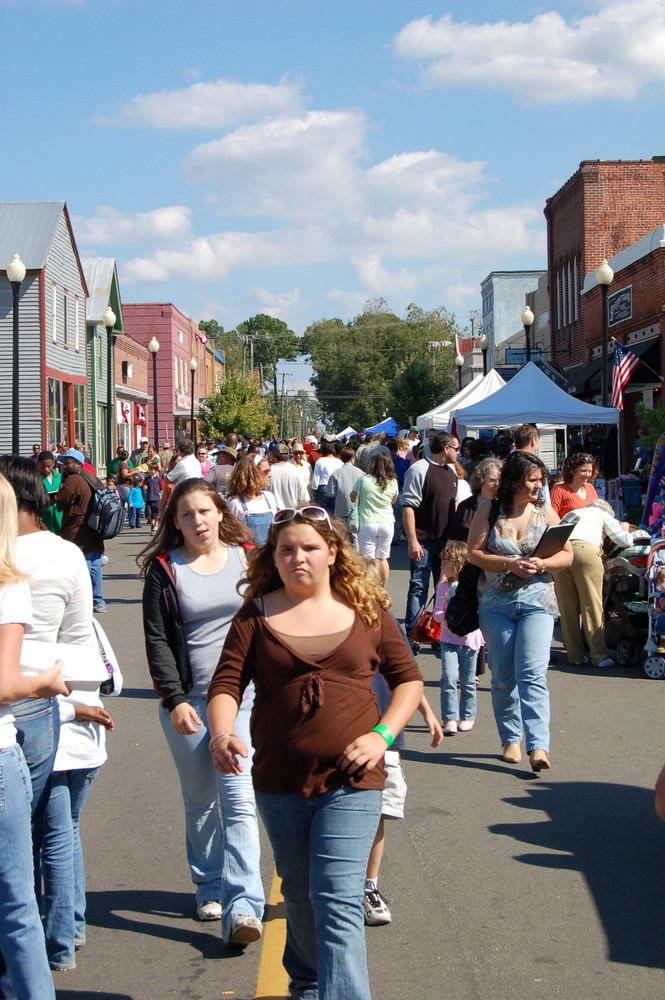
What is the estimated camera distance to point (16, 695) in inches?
124

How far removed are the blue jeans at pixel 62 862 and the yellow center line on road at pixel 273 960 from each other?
0.74 meters

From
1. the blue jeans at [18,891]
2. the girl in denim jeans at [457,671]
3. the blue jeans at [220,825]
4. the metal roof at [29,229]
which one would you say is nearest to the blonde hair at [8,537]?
the blue jeans at [18,891]

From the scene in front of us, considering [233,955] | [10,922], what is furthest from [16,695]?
[233,955]

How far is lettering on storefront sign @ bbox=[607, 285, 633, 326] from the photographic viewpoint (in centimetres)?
2533

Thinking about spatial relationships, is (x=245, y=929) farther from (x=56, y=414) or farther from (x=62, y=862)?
(x=56, y=414)

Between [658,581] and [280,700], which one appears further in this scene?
[658,581]

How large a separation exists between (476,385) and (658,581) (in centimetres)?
1608

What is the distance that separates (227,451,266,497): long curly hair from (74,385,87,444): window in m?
29.1

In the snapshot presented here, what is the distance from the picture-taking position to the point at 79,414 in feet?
123

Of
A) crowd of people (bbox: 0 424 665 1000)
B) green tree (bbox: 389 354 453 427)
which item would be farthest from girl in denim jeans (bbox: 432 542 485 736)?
green tree (bbox: 389 354 453 427)

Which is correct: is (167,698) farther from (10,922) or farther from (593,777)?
(593,777)

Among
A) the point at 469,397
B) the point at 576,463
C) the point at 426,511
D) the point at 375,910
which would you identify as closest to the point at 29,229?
the point at 469,397

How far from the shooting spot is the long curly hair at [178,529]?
4.69m

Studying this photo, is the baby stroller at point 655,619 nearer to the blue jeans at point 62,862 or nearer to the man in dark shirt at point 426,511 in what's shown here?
the man in dark shirt at point 426,511
